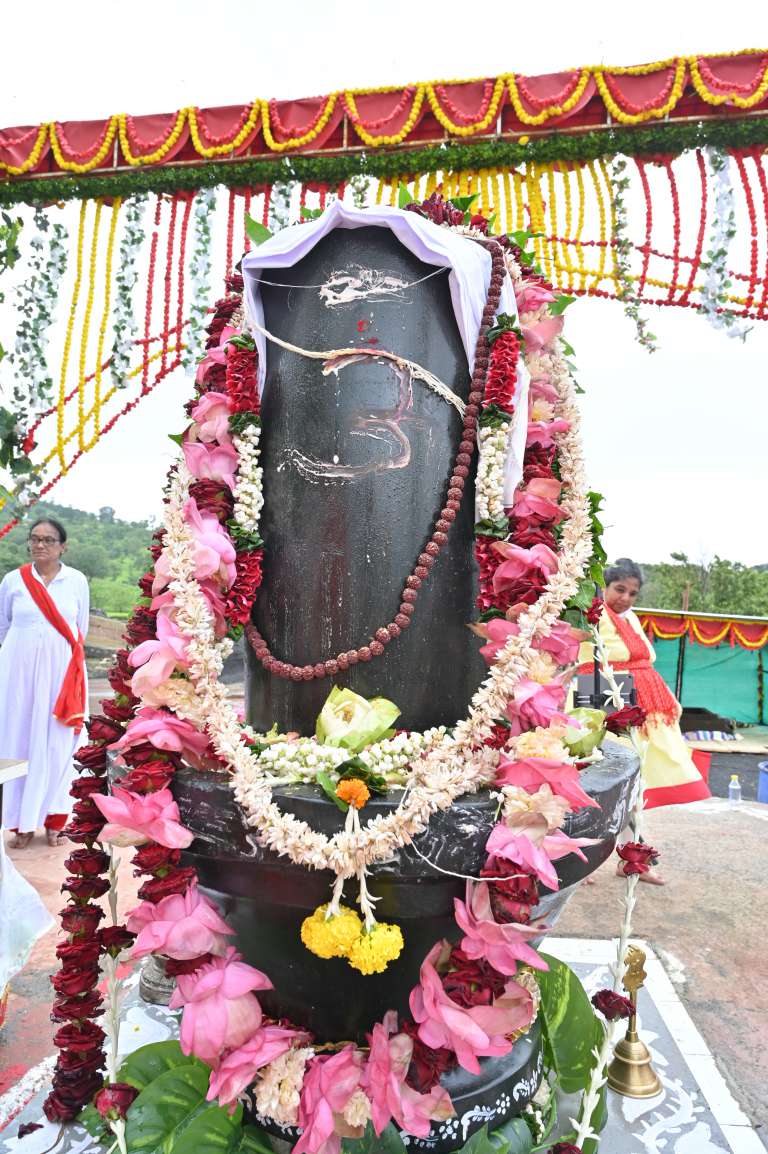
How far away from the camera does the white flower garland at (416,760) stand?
1502mm

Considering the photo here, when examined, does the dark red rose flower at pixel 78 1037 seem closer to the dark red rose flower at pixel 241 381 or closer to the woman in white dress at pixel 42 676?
the dark red rose flower at pixel 241 381

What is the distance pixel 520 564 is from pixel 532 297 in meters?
0.77

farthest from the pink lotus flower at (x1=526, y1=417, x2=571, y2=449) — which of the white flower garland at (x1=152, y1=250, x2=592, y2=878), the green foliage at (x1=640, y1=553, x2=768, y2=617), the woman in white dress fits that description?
the green foliage at (x1=640, y1=553, x2=768, y2=617)

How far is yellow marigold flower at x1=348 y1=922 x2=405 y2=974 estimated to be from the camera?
146 cm

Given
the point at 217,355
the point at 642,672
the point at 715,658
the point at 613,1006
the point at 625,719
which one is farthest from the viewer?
the point at 715,658

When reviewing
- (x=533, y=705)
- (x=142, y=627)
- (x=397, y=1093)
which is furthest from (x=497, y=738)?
(x=142, y=627)

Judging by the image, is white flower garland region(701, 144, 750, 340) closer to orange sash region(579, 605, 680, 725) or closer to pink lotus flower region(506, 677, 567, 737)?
orange sash region(579, 605, 680, 725)

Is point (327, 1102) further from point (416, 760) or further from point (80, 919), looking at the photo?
point (80, 919)

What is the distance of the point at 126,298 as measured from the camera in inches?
242

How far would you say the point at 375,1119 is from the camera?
1502mm

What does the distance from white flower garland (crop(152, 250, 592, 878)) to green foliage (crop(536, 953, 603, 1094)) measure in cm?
88

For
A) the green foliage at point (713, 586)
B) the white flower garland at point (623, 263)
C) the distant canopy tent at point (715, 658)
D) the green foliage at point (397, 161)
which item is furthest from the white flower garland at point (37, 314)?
the green foliage at point (713, 586)

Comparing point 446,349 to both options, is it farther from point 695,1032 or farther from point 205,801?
point 695,1032

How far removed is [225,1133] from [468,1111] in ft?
1.84
